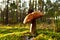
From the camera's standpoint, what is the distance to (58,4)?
35844mm

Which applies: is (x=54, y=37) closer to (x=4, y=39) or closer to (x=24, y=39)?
(x=24, y=39)

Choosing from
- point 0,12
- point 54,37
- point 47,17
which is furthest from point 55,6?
point 54,37

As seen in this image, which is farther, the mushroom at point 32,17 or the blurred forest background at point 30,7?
the blurred forest background at point 30,7

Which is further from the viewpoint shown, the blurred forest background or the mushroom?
the blurred forest background

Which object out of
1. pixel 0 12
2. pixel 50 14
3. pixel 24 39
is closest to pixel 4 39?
pixel 24 39

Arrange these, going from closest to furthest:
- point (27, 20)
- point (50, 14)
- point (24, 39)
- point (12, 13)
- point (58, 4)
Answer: point (24, 39) → point (27, 20) → point (50, 14) → point (58, 4) → point (12, 13)

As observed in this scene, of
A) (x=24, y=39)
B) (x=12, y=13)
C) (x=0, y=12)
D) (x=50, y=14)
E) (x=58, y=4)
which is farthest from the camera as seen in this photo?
(x=0, y=12)

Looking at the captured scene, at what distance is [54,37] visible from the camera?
11375 mm

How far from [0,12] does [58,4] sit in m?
14.2

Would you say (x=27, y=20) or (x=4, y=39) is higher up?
(x=27, y=20)

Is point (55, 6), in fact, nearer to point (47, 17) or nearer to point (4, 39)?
point (47, 17)

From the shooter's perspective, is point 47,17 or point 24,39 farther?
point 47,17

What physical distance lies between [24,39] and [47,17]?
25382 millimetres

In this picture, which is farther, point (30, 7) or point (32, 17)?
point (30, 7)
